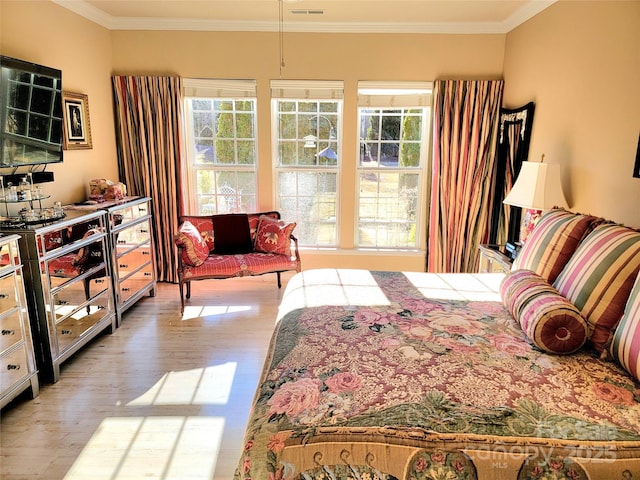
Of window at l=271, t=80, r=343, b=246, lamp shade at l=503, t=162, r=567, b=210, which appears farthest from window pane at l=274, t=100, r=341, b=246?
lamp shade at l=503, t=162, r=567, b=210

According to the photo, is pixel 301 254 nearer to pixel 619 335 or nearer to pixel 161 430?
pixel 161 430

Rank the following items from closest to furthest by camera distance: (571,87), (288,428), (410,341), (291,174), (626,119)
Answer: (288,428)
(410,341)
(626,119)
(571,87)
(291,174)

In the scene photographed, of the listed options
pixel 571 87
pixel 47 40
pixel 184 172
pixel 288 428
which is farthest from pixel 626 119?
pixel 47 40

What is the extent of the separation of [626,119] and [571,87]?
27.0 inches

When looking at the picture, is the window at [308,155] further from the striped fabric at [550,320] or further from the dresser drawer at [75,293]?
the striped fabric at [550,320]

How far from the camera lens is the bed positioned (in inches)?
46.6

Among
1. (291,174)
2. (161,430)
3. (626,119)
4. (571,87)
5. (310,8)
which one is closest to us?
(161,430)

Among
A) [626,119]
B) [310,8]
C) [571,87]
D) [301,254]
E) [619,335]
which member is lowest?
[301,254]

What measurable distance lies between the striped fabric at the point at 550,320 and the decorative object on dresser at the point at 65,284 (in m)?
2.68

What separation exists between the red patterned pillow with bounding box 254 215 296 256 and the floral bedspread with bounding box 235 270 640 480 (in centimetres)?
214

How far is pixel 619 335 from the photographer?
1.60 metres

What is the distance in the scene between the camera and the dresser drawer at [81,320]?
9.09ft

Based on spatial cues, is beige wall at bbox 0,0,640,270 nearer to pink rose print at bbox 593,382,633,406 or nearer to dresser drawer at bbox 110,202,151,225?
dresser drawer at bbox 110,202,151,225

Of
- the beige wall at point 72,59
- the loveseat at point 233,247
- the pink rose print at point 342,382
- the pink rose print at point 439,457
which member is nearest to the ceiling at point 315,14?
the beige wall at point 72,59
